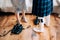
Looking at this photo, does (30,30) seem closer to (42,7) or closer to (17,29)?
(17,29)

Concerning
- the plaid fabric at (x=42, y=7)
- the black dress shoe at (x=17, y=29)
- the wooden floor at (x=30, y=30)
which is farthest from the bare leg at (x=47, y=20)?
the black dress shoe at (x=17, y=29)

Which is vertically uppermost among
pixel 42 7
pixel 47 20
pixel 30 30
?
pixel 42 7

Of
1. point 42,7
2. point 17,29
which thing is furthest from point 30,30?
point 42,7

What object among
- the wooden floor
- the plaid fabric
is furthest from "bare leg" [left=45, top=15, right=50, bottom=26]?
the plaid fabric

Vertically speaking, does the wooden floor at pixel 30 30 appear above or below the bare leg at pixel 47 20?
below

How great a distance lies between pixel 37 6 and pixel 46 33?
16.8 inches

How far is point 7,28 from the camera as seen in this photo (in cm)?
176

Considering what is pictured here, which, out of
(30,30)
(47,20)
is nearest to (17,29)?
(30,30)

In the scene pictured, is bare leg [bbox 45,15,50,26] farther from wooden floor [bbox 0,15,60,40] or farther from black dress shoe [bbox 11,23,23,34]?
black dress shoe [bbox 11,23,23,34]

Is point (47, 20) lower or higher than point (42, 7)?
lower

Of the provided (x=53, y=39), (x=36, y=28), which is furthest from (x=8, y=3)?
(x=53, y=39)

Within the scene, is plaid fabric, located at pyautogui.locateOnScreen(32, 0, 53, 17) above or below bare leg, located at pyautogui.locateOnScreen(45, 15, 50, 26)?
above

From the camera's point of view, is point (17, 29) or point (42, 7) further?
point (17, 29)

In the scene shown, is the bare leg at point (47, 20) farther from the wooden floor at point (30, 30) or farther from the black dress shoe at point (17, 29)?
the black dress shoe at point (17, 29)
